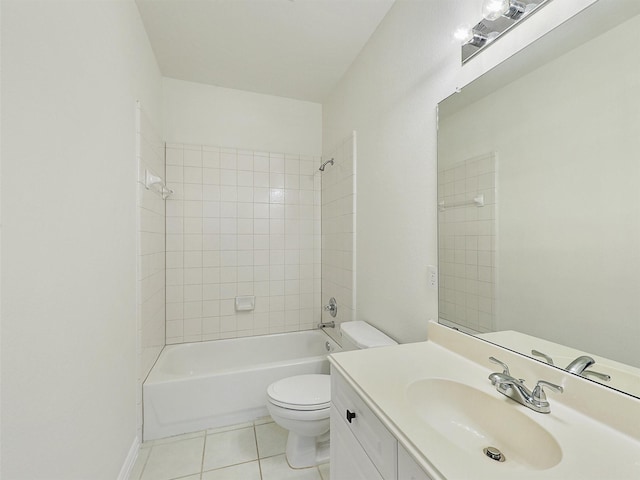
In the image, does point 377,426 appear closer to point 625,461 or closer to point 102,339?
point 625,461

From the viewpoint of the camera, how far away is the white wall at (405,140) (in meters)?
1.21

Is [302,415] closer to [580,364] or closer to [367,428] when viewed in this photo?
[367,428]

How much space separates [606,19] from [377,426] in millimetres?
1252

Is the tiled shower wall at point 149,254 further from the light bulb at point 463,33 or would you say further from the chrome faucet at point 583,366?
the chrome faucet at point 583,366

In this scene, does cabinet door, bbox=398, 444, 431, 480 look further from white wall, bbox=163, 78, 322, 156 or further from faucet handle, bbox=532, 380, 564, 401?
white wall, bbox=163, 78, 322, 156

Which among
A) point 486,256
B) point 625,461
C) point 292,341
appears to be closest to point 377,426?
point 625,461

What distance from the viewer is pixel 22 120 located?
722mm

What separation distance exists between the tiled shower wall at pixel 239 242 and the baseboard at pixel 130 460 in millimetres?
865

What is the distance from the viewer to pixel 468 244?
1132mm

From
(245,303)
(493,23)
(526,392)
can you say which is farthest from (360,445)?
(245,303)

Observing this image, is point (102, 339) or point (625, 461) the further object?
point (102, 339)

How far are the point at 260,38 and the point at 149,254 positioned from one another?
170 cm

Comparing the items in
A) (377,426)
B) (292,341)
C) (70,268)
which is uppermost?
(70,268)

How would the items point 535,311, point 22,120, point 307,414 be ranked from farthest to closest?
point 307,414, point 535,311, point 22,120
